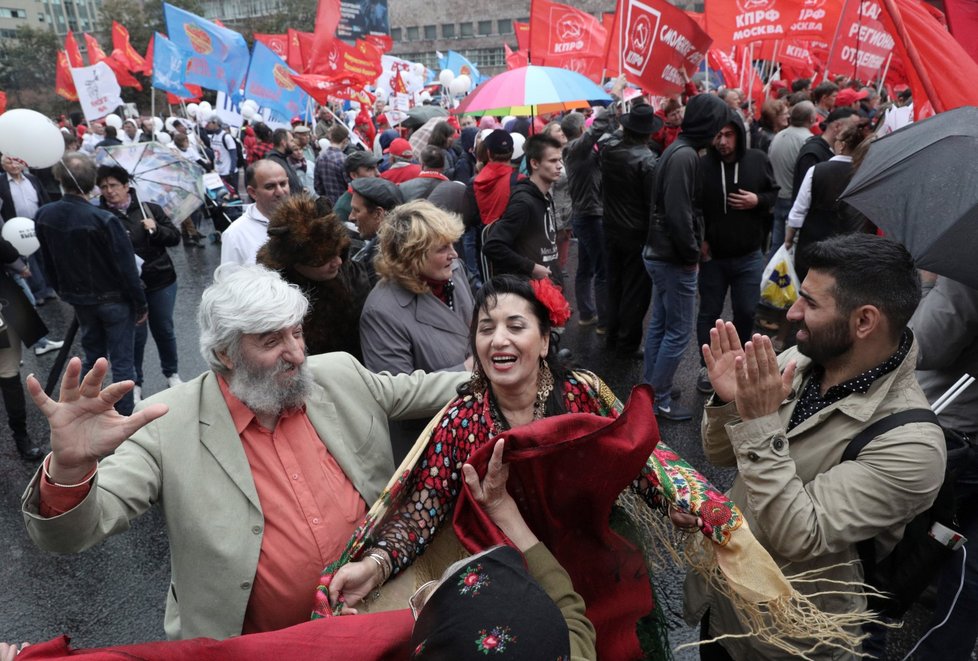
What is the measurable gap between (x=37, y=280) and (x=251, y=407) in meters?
8.43

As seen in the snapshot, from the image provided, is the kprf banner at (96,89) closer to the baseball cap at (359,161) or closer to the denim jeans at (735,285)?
the baseball cap at (359,161)

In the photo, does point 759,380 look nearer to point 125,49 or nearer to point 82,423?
point 82,423

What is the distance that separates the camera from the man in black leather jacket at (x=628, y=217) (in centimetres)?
539

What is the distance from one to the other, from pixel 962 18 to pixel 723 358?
2.41m

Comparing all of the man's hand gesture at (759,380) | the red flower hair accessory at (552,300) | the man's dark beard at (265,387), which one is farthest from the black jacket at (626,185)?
the man's dark beard at (265,387)

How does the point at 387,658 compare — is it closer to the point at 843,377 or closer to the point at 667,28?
the point at 843,377

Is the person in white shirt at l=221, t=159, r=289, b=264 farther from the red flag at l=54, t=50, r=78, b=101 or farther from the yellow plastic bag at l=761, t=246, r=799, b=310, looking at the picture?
the red flag at l=54, t=50, r=78, b=101

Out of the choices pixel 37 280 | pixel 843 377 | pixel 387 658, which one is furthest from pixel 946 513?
pixel 37 280

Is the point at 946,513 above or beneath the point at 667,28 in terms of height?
beneath

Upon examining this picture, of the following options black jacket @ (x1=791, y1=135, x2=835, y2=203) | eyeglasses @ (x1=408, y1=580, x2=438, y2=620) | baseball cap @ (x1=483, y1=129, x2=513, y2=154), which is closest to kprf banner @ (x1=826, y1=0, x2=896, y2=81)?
black jacket @ (x1=791, y1=135, x2=835, y2=203)

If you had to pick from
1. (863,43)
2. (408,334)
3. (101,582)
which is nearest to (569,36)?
(863,43)

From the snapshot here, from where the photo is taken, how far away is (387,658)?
1270mm

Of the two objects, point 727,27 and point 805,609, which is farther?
point 727,27

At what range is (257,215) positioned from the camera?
14.3 ft
